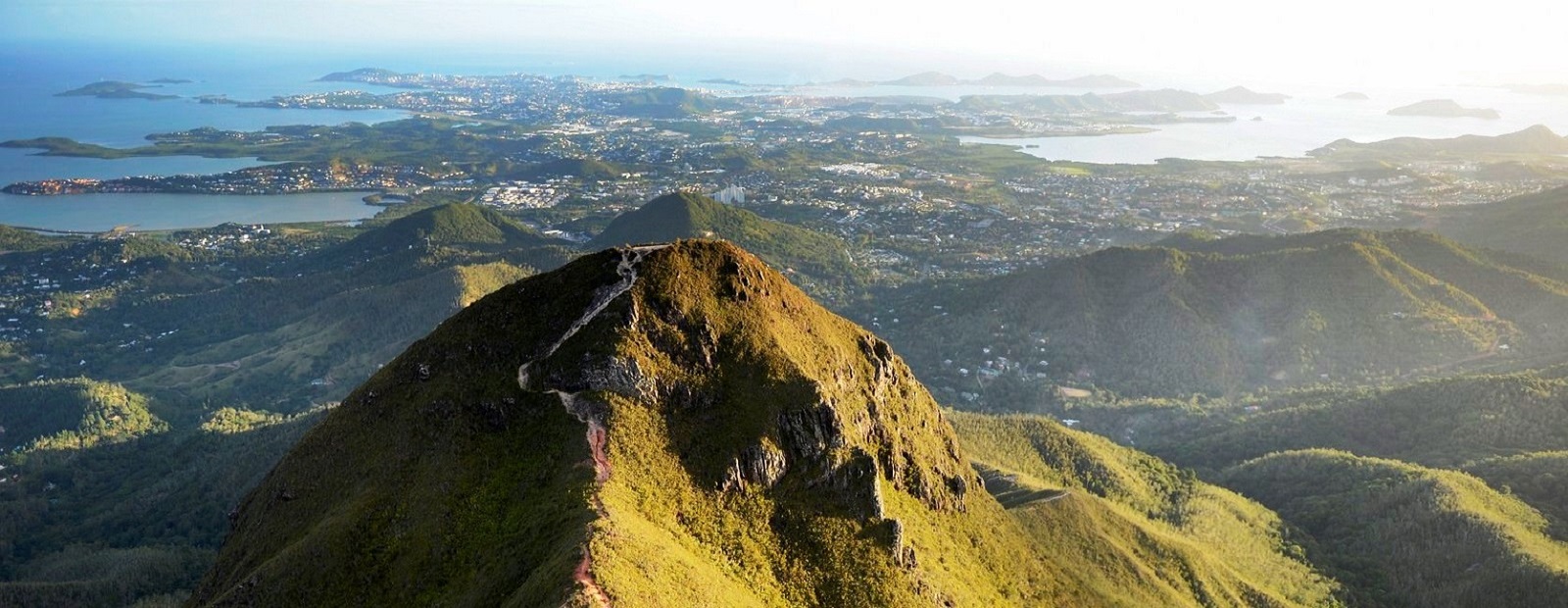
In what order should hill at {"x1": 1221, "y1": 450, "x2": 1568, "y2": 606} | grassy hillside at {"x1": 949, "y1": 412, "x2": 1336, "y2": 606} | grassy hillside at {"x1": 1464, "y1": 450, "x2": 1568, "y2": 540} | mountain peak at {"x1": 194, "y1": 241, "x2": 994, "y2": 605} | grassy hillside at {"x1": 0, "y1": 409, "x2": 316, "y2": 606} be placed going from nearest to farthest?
mountain peak at {"x1": 194, "y1": 241, "x2": 994, "y2": 605} < grassy hillside at {"x1": 949, "y1": 412, "x2": 1336, "y2": 606} < hill at {"x1": 1221, "y1": 450, "x2": 1568, "y2": 606} < grassy hillside at {"x1": 0, "y1": 409, "x2": 316, "y2": 606} < grassy hillside at {"x1": 1464, "y1": 450, "x2": 1568, "y2": 540}

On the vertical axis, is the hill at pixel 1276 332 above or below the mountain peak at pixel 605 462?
below

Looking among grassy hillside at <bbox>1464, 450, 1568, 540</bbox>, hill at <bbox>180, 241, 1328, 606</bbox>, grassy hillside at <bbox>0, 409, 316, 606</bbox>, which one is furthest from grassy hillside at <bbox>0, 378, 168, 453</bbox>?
grassy hillside at <bbox>1464, 450, 1568, 540</bbox>

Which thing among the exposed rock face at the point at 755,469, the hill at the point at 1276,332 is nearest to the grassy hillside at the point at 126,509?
the exposed rock face at the point at 755,469

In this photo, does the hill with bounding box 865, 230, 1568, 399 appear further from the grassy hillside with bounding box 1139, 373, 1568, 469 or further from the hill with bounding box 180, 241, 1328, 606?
the hill with bounding box 180, 241, 1328, 606

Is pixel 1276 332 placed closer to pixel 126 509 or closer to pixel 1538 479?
pixel 1538 479

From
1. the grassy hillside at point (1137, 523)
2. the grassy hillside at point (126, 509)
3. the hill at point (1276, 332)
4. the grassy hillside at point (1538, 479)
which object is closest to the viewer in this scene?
the grassy hillside at point (1137, 523)

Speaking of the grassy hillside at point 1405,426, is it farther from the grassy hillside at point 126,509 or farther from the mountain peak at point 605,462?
the grassy hillside at point 126,509

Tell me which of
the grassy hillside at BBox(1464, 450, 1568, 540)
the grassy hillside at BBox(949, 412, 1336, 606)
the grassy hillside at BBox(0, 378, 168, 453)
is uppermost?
the grassy hillside at BBox(1464, 450, 1568, 540)
